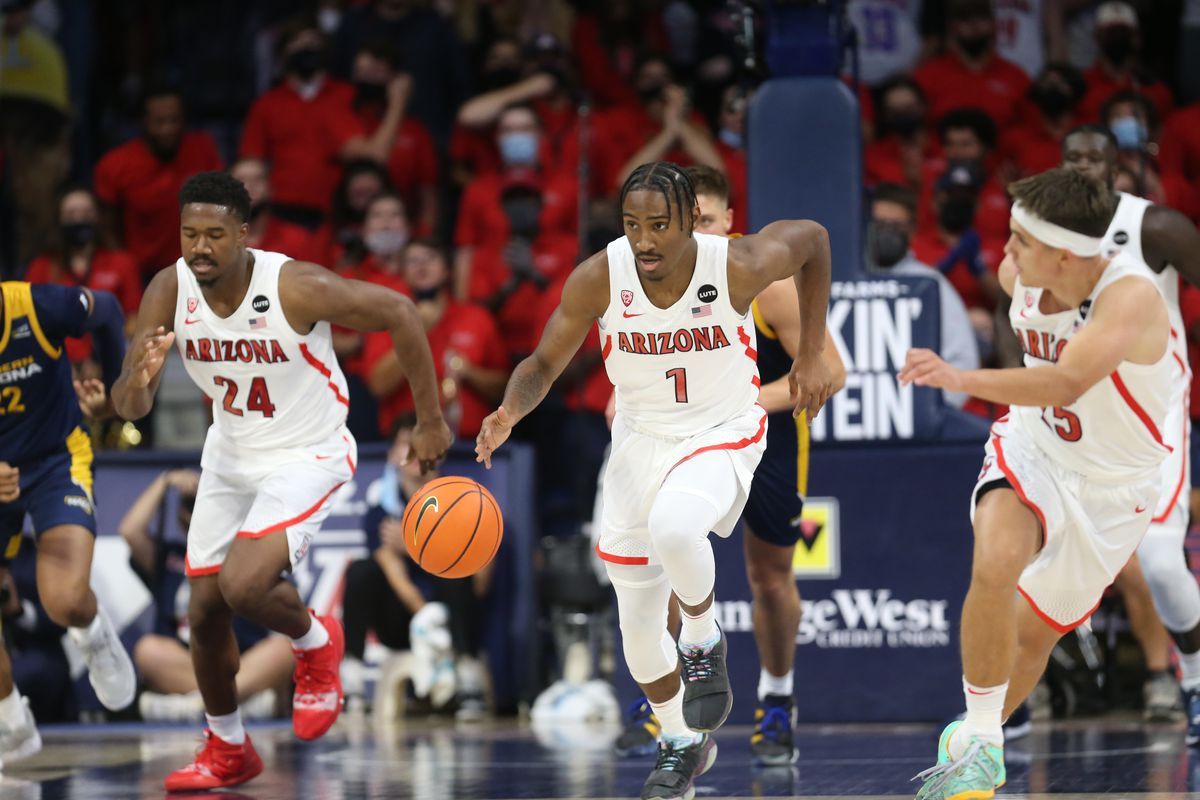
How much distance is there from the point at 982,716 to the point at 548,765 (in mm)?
2524

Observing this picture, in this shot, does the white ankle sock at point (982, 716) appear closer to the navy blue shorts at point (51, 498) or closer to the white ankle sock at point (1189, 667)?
the white ankle sock at point (1189, 667)

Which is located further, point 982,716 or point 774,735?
point 774,735

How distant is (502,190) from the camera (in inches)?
452

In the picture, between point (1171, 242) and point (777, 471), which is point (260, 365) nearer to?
point (777, 471)

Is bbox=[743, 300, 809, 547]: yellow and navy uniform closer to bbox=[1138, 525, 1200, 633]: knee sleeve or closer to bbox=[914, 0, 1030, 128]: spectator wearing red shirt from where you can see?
bbox=[1138, 525, 1200, 633]: knee sleeve

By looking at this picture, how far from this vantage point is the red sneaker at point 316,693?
7375mm

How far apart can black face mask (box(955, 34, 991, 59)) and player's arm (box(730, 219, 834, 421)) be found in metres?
5.83

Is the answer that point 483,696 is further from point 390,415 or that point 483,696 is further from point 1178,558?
point 1178,558

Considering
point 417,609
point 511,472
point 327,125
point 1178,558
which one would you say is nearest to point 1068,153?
point 1178,558

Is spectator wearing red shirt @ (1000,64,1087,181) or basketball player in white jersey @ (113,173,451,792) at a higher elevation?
spectator wearing red shirt @ (1000,64,1087,181)

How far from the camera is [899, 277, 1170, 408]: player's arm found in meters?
5.53

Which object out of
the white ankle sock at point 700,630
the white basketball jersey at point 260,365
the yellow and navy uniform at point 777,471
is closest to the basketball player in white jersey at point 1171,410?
the yellow and navy uniform at point 777,471

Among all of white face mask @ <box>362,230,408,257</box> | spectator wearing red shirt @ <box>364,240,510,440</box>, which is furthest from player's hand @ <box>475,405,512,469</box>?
white face mask @ <box>362,230,408,257</box>

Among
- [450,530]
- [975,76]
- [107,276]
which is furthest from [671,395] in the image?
[975,76]
